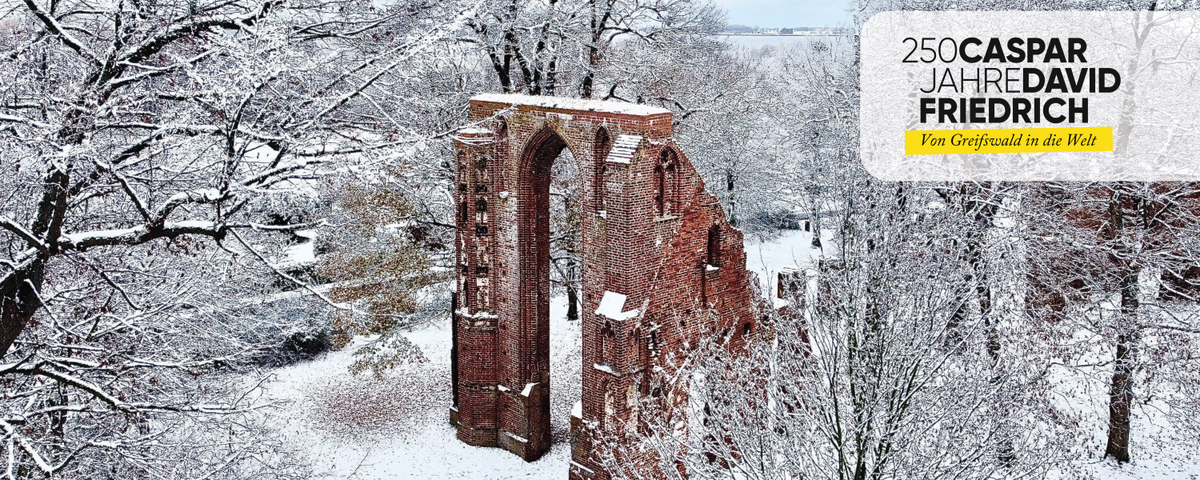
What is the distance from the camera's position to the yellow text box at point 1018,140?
1440 centimetres

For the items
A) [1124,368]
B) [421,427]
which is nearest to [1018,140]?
[1124,368]

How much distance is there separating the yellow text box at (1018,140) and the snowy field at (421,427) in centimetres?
355

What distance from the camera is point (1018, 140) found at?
47.3ft

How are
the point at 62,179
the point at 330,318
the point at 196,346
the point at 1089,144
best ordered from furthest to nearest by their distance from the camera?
the point at 330,318
the point at 1089,144
the point at 196,346
the point at 62,179

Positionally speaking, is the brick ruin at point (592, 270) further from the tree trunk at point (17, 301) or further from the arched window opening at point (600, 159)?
the tree trunk at point (17, 301)

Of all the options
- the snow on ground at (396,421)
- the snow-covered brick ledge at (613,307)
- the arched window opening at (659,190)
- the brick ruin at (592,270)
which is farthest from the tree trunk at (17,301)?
the arched window opening at (659,190)

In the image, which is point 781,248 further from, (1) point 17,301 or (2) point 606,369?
(1) point 17,301

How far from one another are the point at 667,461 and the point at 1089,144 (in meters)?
9.23

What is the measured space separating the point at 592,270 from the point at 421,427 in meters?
5.40

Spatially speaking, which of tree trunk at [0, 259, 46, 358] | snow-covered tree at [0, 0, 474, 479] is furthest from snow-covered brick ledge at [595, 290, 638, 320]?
tree trunk at [0, 259, 46, 358]

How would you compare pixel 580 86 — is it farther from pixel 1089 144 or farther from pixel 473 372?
pixel 1089 144

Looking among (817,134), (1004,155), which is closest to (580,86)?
(817,134)

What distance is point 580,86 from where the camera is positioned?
21.0 meters

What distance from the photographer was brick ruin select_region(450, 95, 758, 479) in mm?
13414
